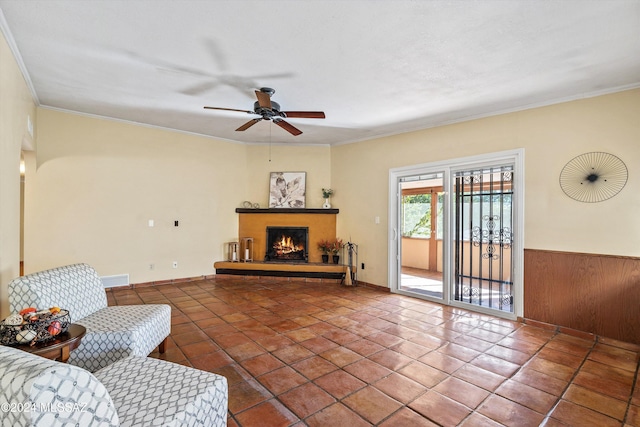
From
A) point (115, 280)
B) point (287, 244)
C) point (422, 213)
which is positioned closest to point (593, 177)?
point (422, 213)

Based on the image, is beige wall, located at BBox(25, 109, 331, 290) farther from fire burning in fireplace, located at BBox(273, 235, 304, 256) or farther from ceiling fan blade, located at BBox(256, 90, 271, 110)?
ceiling fan blade, located at BBox(256, 90, 271, 110)

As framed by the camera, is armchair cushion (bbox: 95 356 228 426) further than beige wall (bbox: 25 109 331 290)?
No

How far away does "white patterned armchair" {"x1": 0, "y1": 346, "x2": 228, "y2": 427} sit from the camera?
895 mm

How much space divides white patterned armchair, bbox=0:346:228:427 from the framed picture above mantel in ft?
15.2

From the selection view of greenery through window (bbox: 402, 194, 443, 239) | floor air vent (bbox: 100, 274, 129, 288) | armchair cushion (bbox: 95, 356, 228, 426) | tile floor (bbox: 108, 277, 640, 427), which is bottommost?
tile floor (bbox: 108, 277, 640, 427)

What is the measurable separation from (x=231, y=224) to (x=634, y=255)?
19.8 feet

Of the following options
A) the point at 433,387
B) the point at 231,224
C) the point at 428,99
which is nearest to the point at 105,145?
the point at 231,224

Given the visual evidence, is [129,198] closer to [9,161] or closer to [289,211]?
Result: [9,161]

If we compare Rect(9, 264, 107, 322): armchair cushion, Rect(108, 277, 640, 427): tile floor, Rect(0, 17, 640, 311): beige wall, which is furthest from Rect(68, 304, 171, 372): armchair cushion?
Rect(0, 17, 640, 311): beige wall

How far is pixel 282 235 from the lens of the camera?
6.35 meters

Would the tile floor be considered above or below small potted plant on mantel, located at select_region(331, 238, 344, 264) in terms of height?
below

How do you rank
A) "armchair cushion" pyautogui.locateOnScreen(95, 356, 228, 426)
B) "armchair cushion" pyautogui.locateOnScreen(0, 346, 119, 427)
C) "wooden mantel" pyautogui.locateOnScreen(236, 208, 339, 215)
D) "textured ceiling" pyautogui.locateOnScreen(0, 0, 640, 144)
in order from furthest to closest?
"wooden mantel" pyautogui.locateOnScreen(236, 208, 339, 215), "textured ceiling" pyautogui.locateOnScreen(0, 0, 640, 144), "armchair cushion" pyautogui.locateOnScreen(95, 356, 228, 426), "armchair cushion" pyautogui.locateOnScreen(0, 346, 119, 427)

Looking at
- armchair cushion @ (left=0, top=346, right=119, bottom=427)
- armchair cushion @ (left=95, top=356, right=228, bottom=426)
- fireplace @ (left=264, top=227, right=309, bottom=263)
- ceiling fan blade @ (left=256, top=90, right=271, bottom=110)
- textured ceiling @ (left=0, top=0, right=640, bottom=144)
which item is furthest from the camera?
fireplace @ (left=264, top=227, right=309, bottom=263)

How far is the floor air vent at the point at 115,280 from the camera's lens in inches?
193
